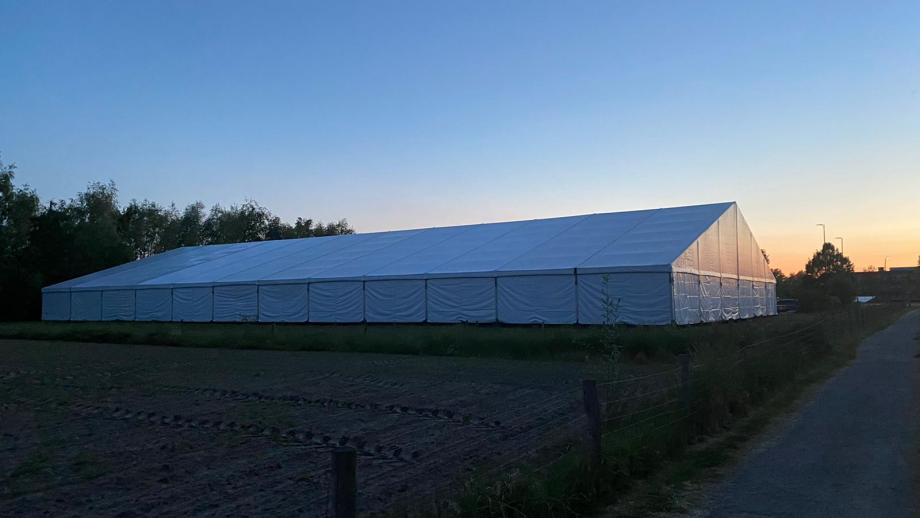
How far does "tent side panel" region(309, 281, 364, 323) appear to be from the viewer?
98.4ft

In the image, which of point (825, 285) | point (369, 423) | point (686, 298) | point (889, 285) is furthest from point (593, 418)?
point (889, 285)

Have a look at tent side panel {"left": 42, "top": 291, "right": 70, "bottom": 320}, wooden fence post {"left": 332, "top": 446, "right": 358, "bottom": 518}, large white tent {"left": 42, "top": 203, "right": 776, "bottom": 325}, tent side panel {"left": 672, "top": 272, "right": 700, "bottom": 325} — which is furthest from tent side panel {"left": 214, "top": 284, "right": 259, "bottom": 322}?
wooden fence post {"left": 332, "top": 446, "right": 358, "bottom": 518}

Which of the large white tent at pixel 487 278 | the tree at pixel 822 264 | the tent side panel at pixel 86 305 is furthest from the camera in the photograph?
the tree at pixel 822 264

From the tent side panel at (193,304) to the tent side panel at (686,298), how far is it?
22312mm

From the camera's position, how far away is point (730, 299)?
31359 millimetres

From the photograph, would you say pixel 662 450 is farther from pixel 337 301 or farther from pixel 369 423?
pixel 337 301

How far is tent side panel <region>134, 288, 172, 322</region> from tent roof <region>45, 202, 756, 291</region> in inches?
17.3

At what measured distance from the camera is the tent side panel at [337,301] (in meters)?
30.0

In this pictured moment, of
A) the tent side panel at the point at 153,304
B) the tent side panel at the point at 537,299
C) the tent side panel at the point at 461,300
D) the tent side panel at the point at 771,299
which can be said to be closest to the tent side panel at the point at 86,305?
the tent side panel at the point at 153,304

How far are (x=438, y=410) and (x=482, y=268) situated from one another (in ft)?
53.7

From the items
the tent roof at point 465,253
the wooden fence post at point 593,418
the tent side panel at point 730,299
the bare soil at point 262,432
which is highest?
the tent roof at point 465,253

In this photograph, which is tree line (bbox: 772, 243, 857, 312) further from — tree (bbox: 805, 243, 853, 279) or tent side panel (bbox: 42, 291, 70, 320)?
tent side panel (bbox: 42, 291, 70, 320)

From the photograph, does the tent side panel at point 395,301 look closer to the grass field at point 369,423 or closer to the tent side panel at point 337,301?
the tent side panel at point 337,301

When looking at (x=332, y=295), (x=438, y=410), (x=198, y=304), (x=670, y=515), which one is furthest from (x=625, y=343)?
(x=198, y=304)
